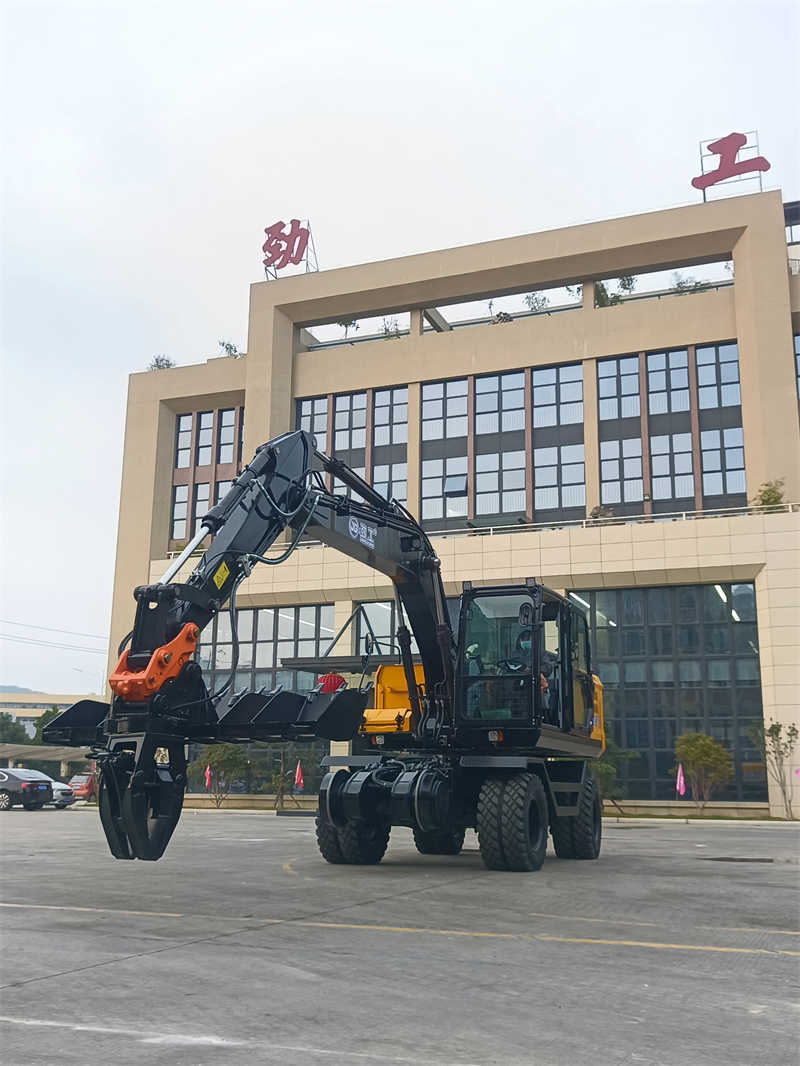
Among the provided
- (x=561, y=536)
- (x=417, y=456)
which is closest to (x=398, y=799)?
(x=561, y=536)

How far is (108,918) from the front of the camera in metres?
10.2

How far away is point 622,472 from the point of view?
43.9 meters

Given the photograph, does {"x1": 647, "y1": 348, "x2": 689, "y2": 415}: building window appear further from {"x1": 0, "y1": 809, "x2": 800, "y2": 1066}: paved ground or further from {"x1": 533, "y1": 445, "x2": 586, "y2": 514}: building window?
{"x1": 0, "y1": 809, "x2": 800, "y2": 1066}: paved ground

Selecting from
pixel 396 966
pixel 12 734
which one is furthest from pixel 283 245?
pixel 12 734

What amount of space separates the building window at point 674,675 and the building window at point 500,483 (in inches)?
294

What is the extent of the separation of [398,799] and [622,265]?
1439 inches

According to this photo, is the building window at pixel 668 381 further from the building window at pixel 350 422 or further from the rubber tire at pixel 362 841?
the rubber tire at pixel 362 841

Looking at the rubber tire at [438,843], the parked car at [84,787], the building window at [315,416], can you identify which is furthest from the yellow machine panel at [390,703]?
the building window at [315,416]

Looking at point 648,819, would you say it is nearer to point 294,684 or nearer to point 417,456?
point 294,684

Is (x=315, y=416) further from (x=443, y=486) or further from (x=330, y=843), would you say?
(x=330, y=843)

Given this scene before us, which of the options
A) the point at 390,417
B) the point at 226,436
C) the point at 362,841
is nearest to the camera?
the point at 362,841

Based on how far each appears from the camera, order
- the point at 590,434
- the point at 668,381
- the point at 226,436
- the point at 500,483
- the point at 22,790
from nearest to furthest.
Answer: the point at 22,790 < the point at 668,381 < the point at 590,434 < the point at 500,483 < the point at 226,436

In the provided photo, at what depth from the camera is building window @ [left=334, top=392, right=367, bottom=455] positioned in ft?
162

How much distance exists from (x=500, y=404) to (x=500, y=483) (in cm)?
383
